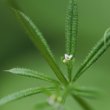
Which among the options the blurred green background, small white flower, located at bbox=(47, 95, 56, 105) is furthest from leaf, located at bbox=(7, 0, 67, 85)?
the blurred green background

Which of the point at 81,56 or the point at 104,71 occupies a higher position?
the point at 81,56

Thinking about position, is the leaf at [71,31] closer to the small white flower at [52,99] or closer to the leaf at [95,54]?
the leaf at [95,54]

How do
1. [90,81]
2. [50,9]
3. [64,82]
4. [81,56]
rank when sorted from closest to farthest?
[64,82], [90,81], [81,56], [50,9]

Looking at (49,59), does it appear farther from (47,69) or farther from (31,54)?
(31,54)

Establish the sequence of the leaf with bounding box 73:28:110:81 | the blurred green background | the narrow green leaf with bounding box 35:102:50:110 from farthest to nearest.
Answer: the blurred green background
the leaf with bounding box 73:28:110:81
the narrow green leaf with bounding box 35:102:50:110

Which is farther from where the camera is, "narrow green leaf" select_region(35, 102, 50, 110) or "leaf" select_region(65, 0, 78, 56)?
"leaf" select_region(65, 0, 78, 56)

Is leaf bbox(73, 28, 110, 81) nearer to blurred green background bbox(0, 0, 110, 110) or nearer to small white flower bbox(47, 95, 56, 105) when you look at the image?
small white flower bbox(47, 95, 56, 105)

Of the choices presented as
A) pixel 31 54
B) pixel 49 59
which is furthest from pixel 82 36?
pixel 49 59
